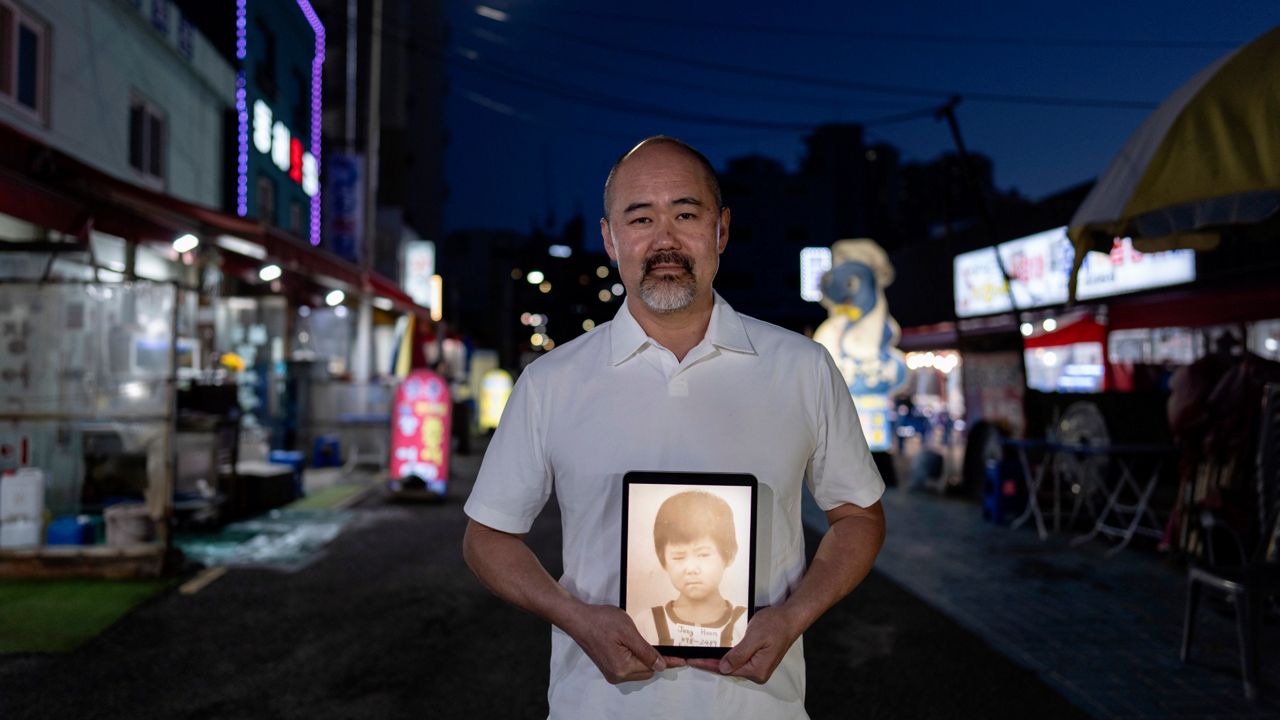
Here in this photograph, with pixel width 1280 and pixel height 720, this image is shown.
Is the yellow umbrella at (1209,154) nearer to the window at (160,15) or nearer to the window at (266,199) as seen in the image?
the window at (160,15)

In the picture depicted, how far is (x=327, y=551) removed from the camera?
29.9 ft

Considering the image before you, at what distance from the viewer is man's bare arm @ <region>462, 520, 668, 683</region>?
5.25 ft

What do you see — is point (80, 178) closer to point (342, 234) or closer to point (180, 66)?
point (180, 66)

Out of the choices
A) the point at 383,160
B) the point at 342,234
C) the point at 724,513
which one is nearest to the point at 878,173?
the point at 383,160

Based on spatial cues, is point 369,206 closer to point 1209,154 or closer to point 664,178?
point 1209,154

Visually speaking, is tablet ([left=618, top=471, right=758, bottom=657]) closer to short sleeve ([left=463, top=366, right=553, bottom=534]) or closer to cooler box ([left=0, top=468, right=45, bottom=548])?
short sleeve ([left=463, top=366, right=553, bottom=534])

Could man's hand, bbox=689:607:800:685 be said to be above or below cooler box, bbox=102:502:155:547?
above

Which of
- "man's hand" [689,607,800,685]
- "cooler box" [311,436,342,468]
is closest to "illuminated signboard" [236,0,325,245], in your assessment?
"cooler box" [311,436,342,468]

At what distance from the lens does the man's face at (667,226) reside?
183cm

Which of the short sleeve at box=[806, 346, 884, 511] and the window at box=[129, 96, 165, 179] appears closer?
the short sleeve at box=[806, 346, 884, 511]

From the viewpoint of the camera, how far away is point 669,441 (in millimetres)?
1783

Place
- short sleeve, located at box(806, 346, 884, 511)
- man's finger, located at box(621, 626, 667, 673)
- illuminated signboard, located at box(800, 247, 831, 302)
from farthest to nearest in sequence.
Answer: illuminated signboard, located at box(800, 247, 831, 302)
short sleeve, located at box(806, 346, 884, 511)
man's finger, located at box(621, 626, 667, 673)

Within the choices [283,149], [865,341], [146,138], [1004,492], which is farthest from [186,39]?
[1004,492]

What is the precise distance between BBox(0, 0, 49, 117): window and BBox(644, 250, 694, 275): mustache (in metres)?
10.9
